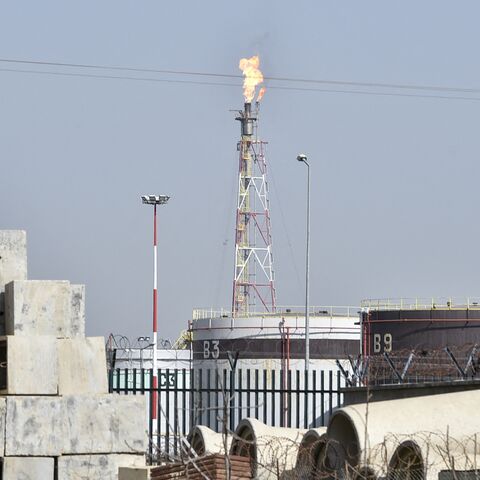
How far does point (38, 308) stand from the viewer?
701 inches

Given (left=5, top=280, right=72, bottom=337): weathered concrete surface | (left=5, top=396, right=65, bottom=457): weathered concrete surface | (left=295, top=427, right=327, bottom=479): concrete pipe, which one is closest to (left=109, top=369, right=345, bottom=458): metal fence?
(left=295, top=427, right=327, bottom=479): concrete pipe

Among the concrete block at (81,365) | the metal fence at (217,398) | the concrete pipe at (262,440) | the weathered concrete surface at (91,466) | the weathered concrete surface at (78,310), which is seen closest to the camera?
the metal fence at (217,398)

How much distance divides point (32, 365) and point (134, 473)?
1707mm

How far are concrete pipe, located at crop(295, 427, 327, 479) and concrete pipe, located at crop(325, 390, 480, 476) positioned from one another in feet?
0.60

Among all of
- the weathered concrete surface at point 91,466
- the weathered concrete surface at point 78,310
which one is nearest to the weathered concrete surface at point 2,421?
the weathered concrete surface at point 91,466

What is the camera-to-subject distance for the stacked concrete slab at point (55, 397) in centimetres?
1739

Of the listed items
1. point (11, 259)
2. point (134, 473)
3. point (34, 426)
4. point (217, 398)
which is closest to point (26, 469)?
point (34, 426)

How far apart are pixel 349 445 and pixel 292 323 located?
43.2 m

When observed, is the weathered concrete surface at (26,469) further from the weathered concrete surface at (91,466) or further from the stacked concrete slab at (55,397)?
the weathered concrete surface at (91,466)

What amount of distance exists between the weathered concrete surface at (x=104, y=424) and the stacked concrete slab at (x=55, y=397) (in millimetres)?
12

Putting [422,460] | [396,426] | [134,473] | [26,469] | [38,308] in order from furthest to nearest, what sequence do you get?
[38,308], [26,469], [134,473], [396,426], [422,460]

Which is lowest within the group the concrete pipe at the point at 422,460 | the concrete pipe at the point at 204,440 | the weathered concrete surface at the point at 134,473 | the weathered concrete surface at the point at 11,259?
the weathered concrete surface at the point at 134,473

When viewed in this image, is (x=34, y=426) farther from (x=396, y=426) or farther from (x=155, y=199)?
(x=155, y=199)

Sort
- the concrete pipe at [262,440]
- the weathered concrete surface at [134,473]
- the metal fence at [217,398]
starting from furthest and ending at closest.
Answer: the concrete pipe at [262,440]
the weathered concrete surface at [134,473]
the metal fence at [217,398]
